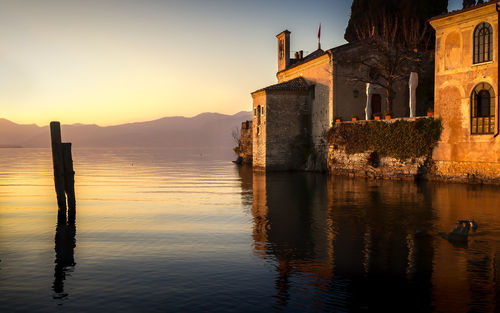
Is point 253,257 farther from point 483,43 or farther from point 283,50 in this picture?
point 283,50

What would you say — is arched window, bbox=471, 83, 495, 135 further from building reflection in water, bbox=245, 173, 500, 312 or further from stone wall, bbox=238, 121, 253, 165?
stone wall, bbox=238, 121, 253, 165

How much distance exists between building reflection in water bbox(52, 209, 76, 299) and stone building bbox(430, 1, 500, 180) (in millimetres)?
21281

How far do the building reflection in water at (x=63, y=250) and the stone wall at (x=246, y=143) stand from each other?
38243mm

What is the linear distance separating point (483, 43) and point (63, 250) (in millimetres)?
23912

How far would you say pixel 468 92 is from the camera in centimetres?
2502

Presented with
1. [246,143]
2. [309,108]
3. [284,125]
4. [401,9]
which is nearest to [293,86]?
[309,108]

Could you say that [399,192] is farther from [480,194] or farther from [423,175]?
[423,175]

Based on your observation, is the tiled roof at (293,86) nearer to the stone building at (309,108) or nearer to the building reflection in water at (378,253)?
the stone building at (309,108)

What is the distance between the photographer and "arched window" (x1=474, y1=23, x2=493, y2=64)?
23922 mm

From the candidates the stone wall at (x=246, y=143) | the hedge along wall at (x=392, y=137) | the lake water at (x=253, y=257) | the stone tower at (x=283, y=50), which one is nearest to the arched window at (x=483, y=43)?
the hedge along wall at (x=392, y=137)

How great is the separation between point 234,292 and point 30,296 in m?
3.58

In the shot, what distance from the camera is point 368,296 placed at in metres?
7.23

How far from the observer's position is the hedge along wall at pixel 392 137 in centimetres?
2722

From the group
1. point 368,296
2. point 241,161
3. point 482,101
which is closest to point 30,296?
point 368,296
